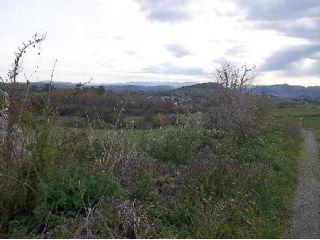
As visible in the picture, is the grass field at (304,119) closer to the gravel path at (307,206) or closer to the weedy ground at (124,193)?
the gravel path at (307,206)

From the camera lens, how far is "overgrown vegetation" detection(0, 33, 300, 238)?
7223mm

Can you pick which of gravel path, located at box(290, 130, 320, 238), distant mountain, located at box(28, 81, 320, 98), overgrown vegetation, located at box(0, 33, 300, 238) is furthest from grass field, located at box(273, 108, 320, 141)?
overgrown vegetation, located at box(0, 33, 300, 238)

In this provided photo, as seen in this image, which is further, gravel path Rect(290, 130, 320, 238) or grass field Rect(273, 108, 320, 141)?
Answer: grass field Rect(273, 108, 320, 141)

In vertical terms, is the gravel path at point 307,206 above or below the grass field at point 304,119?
above

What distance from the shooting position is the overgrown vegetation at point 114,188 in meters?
7.22

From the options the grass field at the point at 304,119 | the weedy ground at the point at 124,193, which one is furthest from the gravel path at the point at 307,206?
the grass field at the point at 304,119

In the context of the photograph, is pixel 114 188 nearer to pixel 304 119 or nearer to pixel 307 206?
pixel 307 206

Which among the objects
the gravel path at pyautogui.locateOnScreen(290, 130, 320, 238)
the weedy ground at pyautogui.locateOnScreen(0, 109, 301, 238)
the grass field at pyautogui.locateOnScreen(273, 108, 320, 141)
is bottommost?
the grass field at pyautogui.locateOnScreen(273, 108, 320, 141)

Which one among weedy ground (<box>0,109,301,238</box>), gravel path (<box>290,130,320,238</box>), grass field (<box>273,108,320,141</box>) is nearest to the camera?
weedy ground (<box>0,109,301,238</box>)

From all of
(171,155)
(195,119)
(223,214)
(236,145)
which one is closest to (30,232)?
(223,214)

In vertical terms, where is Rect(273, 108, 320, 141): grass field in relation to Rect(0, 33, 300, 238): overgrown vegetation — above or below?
below

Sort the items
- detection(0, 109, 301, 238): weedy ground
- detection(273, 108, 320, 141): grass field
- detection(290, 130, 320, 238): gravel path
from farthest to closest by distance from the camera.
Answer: detection(273, 108, 320, 141): grass field, detection(290, 130, 320, 238): gravel path, detection(0, 109, 301, 238): weedy ground

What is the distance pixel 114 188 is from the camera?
27.3ft

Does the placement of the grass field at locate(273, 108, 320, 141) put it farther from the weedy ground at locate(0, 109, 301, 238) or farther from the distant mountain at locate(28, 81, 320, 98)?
the weedy ground at locate(0, 109, 301, 238)
